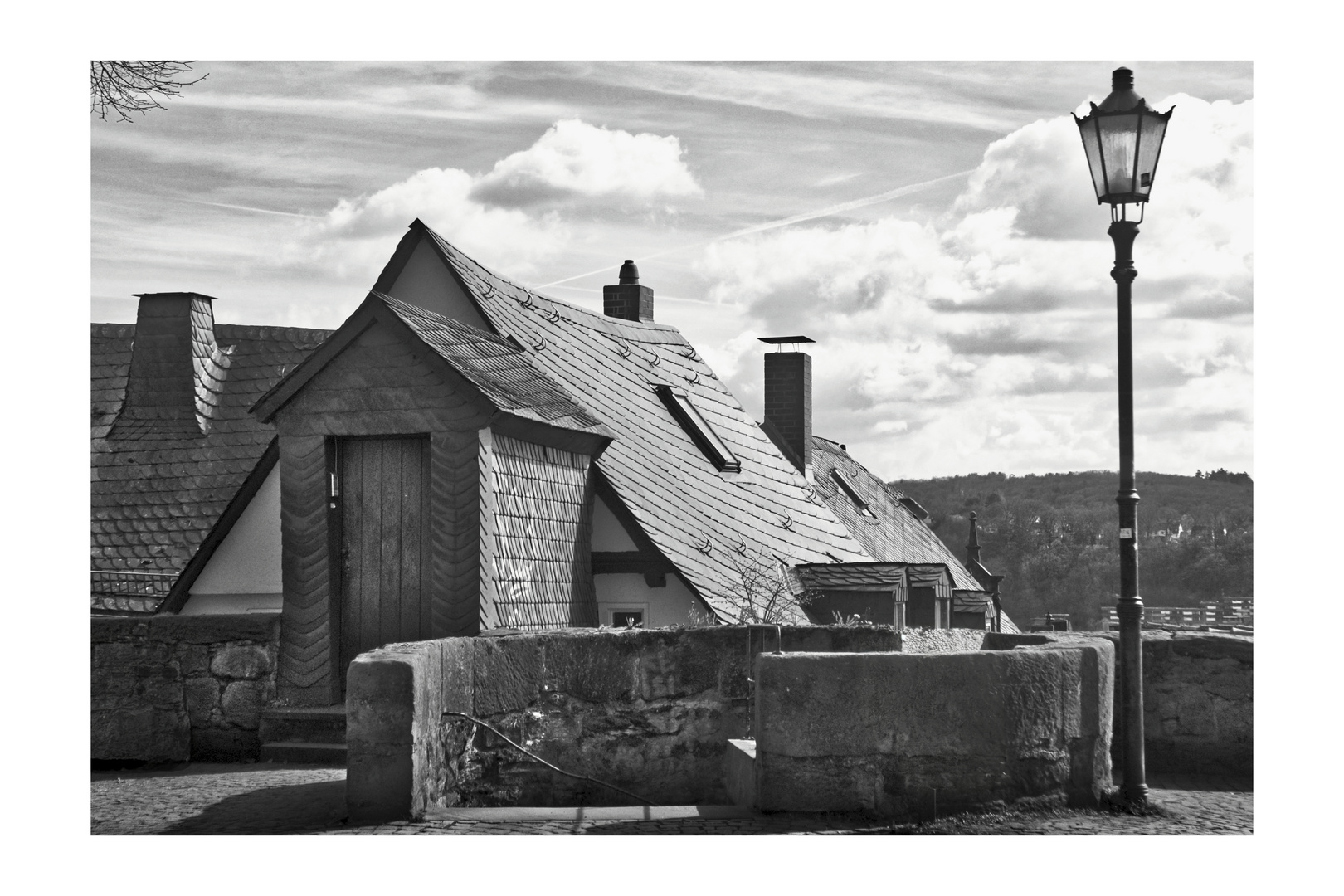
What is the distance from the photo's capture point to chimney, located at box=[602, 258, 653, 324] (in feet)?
74.1

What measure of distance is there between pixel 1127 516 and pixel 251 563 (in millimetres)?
8973

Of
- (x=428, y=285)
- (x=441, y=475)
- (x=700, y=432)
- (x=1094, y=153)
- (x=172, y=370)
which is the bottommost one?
(x=441, y=475)

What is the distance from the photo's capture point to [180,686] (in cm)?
951

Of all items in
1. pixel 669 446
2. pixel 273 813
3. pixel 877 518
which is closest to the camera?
pixel 273 813

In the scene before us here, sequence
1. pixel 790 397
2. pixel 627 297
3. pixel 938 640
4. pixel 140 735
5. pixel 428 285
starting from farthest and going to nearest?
1. pixel 790 397
2. pixel 627 297
3. pixel 428 285
4. pixel 938 640
5. pixel 140 735

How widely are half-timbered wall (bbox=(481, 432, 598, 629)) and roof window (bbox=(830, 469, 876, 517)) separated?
14.3 meters

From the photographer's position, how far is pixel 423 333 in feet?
35.3

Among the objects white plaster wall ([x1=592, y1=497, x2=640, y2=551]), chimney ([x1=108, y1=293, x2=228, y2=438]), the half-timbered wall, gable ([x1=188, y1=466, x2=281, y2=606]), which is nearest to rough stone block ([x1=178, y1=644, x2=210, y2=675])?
the half-timbered wall

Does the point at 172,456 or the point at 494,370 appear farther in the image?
the point at 172,456

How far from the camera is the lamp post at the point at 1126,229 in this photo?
7621 millimetres

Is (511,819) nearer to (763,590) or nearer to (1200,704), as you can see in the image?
(1200,704)

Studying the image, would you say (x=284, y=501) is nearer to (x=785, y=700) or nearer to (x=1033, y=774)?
(x=785, y=700)

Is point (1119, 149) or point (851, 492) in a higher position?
point (1119, 149)

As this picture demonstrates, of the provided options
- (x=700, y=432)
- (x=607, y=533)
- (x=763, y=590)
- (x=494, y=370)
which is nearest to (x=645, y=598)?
(x=607, y=533)
